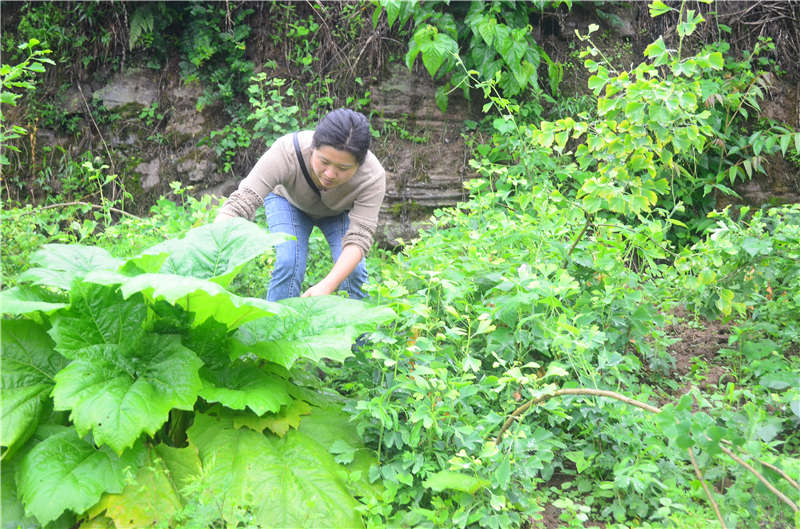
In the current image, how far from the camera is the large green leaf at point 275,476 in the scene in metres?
2.25

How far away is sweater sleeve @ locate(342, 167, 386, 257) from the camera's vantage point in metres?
3.50

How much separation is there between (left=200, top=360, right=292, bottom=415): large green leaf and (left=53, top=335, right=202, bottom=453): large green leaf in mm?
109

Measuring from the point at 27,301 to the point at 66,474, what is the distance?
705 mm

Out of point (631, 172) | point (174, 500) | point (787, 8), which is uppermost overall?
point (787, 8)

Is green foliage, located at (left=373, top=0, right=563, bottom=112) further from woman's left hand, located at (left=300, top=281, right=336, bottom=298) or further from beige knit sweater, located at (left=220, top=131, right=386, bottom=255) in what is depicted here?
woman's left hand, located at (left=300, top=281, right=336, bottom=298)

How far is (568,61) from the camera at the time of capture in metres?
6.46

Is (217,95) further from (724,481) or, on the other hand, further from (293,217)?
(724,481)

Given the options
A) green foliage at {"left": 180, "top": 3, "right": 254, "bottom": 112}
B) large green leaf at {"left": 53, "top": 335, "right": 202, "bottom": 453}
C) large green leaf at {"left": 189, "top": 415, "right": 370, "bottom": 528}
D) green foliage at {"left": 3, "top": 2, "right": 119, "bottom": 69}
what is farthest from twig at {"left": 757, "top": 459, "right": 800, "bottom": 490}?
green foliage at {"left": 3, "top": 2, "right": 119, "bottom": 69}

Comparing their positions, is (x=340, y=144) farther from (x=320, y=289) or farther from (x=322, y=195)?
(x=320, y=289)

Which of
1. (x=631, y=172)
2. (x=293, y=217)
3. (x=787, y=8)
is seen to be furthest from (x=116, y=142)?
(x=787, y=8)

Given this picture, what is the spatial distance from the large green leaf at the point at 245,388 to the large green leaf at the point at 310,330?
0.36ft

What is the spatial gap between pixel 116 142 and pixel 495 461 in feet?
20.1

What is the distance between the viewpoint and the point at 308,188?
3.69 m

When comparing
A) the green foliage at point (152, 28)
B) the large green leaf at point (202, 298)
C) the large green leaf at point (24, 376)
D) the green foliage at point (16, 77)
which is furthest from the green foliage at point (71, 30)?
the large green leaf at point (202, 298)
